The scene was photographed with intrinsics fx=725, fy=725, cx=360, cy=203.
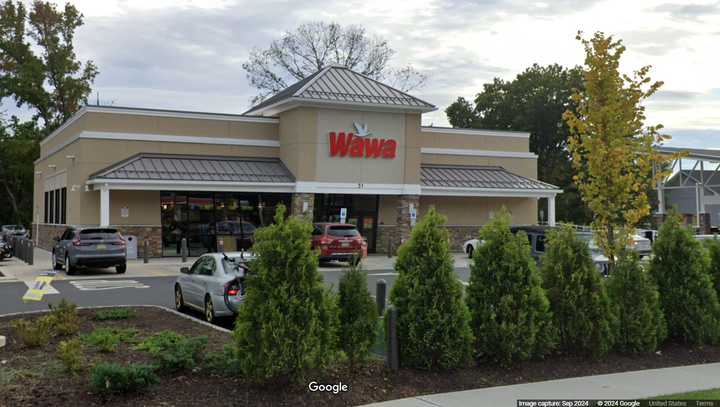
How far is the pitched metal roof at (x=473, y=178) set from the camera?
36150 mm

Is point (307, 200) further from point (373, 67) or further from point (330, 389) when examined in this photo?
point (373, 67)

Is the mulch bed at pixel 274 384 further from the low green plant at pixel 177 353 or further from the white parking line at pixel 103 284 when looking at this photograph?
the white parking line at pixel 103 284

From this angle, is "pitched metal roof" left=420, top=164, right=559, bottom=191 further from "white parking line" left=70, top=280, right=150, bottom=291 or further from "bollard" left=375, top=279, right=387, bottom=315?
"bollard" left=375, top=279, right=387, bottom=315

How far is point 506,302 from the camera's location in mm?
8789

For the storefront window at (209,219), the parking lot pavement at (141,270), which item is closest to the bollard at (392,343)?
the parking lot pavement at (141,270)

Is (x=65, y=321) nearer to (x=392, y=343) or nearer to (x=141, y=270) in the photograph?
(x=392, y=343)

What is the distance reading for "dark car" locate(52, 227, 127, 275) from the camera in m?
23.7

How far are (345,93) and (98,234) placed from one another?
43.6 ft

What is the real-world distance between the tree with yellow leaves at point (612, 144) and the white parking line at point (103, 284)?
13.3 metres

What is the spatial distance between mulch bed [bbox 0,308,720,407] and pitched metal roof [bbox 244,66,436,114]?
22696 millimetres

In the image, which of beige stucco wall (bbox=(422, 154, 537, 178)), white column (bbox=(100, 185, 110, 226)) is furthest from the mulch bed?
beige stucco wall (bbox=(422, 154, 537, 178))

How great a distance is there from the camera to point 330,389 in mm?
7684

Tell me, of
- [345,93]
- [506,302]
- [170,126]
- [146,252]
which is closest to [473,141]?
[345,93]

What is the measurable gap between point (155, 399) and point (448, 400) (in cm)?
301
